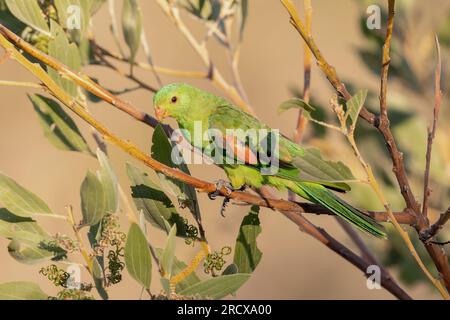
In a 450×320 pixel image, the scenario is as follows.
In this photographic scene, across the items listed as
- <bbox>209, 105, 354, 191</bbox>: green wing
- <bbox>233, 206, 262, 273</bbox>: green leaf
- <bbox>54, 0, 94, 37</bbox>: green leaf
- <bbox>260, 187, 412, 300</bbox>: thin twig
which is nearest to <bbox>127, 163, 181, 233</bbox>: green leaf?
<bbox>233, 206, 262, 273</bbox>: green leaf

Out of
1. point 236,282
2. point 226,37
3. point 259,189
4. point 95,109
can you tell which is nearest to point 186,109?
point 226,37

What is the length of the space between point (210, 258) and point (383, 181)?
5.74 feet

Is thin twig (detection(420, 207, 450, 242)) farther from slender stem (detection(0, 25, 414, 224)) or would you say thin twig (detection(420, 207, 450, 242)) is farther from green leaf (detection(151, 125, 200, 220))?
green leaf (detection(151, 125, 200, 220))

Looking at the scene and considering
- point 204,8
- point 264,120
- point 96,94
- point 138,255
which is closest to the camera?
point 138,255

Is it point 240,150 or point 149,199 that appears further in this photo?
point 240,150

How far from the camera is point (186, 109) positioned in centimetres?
304

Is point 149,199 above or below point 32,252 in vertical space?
above

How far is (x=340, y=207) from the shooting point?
2.42 metres

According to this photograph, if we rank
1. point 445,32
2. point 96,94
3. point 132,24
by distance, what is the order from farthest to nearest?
point 445,32 < point 132,24 < point 96,94

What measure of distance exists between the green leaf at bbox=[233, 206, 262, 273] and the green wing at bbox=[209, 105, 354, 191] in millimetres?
263

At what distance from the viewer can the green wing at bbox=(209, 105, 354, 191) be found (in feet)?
6.73

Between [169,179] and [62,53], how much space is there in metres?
0.58

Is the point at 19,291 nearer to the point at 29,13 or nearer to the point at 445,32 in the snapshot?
the point at 29,13

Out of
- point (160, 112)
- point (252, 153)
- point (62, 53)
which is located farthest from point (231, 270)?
point (160, 112)
